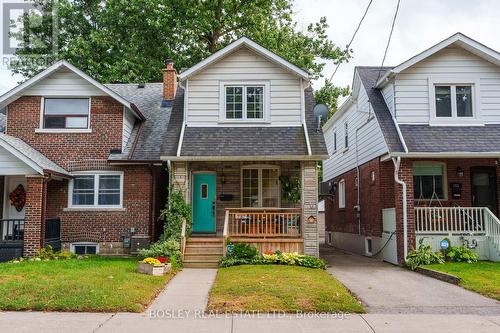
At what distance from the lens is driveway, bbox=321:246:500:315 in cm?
792

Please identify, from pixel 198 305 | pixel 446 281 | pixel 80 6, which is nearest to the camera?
pixel 198 305

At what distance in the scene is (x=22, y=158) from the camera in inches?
510

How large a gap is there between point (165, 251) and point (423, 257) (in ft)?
24.1

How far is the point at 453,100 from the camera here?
1486 centimetres

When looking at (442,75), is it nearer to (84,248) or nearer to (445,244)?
(445,244)

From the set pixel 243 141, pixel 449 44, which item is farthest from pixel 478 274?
pixel 449 44

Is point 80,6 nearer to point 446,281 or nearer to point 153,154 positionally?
point 153,154

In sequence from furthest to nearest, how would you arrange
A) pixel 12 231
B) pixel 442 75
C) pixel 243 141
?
pixel 442 75
pixel 12 231
pixel 243 141

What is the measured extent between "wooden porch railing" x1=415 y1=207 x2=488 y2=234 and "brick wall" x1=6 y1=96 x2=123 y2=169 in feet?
33.2

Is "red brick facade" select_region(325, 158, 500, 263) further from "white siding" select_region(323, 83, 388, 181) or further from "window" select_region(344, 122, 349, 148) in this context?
"window" select_region(344, 122, 349, 148)

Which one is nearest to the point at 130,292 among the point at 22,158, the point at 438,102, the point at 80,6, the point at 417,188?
the point at 22,158

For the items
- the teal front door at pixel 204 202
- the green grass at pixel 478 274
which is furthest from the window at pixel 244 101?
the green grass at pixel 478 274

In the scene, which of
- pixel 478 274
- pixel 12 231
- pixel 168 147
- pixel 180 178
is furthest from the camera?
pixel 12 231

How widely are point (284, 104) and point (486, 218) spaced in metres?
7.16
